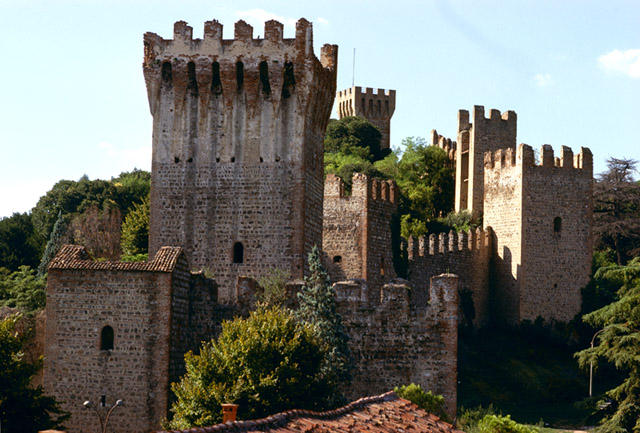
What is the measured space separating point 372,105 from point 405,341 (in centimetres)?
5923

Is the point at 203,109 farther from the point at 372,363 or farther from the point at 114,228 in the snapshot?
the point at 114,228

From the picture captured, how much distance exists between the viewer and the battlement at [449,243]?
5206cm

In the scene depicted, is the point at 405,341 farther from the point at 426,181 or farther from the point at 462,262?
the point at 426,181

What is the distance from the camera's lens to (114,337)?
30.7 metres

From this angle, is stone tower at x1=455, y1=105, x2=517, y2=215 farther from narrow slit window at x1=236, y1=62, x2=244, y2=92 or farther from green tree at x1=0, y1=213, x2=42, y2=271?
narrow slit window at x1=236, y1=62, x2=244, y2=92

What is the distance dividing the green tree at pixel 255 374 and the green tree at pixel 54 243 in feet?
79.2

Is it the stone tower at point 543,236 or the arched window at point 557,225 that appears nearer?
the stone tower at point 543,236

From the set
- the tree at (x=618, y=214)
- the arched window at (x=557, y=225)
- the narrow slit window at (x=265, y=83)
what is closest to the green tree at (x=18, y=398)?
the narrow slit window at (x=265, y=83)

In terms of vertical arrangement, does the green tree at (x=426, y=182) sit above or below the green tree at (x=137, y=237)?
above

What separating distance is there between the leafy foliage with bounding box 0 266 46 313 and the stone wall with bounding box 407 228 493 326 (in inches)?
655

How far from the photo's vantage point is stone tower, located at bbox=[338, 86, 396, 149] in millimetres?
87812

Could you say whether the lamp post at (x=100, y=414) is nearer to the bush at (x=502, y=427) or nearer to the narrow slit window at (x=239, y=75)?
the bush at (x=502, y=427)

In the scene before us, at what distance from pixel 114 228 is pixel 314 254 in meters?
27.9

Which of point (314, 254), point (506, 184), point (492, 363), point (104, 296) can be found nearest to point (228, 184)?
point (314, 254)
